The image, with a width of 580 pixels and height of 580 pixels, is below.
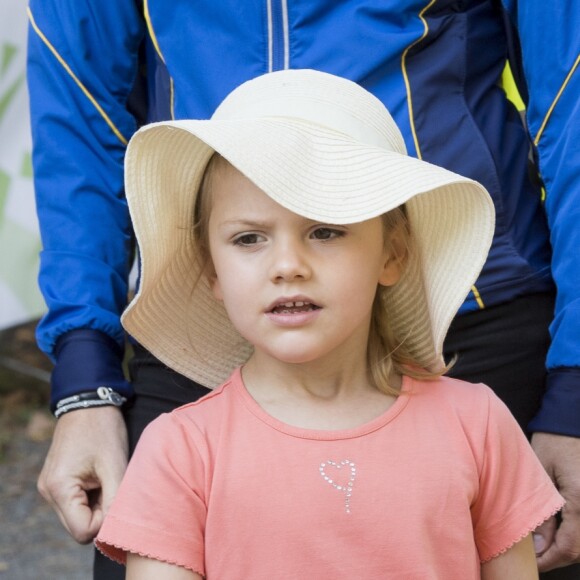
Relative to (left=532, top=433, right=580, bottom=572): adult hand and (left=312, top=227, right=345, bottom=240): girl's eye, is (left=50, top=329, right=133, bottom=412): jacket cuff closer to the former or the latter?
(left=312, top=227, right=345, bottom=240): girl's eye

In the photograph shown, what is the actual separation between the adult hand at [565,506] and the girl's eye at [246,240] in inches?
27.9

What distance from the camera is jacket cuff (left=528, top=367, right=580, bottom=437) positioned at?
215cm

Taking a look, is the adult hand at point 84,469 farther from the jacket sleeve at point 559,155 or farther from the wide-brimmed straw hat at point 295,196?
the jacket sleeve at point 559,155

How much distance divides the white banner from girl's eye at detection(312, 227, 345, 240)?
2.11m

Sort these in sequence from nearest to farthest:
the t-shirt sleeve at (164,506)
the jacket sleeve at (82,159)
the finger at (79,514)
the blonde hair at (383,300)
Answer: the t-shirt sleeve at (164,506)
the blonde hair at (383,300)
the finger at (79,514)
the jacket sleeve at (82,159)

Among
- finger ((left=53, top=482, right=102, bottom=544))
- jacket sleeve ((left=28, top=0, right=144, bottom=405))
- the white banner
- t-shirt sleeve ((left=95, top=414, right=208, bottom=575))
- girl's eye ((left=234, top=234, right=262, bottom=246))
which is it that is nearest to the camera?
t-shirt sleeve ((left=95, top=414, right=208, bottom=575))

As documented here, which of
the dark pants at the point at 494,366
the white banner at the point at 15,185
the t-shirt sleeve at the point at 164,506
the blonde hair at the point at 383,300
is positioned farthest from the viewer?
the white banner at the point at 15,185

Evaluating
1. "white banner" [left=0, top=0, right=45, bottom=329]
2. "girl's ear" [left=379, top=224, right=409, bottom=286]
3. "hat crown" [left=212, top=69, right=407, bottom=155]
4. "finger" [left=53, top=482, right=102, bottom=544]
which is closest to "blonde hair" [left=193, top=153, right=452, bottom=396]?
"girl's ear" [left=379, top=224, right=409, bottom=286]

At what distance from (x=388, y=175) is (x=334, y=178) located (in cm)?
9

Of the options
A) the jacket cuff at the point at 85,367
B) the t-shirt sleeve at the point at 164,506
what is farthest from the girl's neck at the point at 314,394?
the jacket cuff at the point at 85,367

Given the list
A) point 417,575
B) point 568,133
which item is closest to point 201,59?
point 568,133

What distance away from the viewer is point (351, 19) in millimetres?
2248

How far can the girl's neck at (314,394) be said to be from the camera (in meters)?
1.98

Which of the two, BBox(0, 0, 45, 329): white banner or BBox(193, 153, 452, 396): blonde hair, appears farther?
BBox(0, 0, 45, 329): white banner
